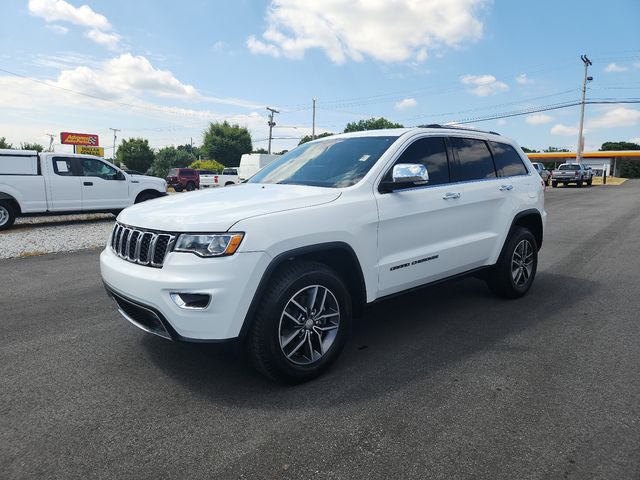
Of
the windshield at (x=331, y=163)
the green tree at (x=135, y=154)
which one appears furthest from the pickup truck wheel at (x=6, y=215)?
the green tree at (x=135, y=154)

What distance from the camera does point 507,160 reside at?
4.98m

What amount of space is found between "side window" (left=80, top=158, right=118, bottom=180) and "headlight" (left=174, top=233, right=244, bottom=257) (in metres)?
11.1

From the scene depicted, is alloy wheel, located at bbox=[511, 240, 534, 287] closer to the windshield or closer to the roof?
the windshield

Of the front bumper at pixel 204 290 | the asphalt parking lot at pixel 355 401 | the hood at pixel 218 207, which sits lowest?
the asphalt parking lot at pixel 355 401

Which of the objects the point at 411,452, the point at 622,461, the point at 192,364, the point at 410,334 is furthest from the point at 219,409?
the point at 622,461

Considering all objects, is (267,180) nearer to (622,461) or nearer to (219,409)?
(219,409)

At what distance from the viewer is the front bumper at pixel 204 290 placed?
2635 millimetres

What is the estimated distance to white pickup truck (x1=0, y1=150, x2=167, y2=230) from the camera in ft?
36.2

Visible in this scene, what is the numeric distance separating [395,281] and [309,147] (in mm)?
1701

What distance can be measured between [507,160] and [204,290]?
3817 millimetres

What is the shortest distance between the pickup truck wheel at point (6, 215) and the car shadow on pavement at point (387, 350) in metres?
9.46

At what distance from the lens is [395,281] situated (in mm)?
3543

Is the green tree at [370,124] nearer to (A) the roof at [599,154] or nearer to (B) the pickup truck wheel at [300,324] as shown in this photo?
(A) the roof at [599,154]

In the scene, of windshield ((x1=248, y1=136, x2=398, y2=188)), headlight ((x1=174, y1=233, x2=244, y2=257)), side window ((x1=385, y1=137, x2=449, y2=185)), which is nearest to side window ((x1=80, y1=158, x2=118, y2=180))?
windshield ((x1=248, y1=136, x2=398, y2=188))
